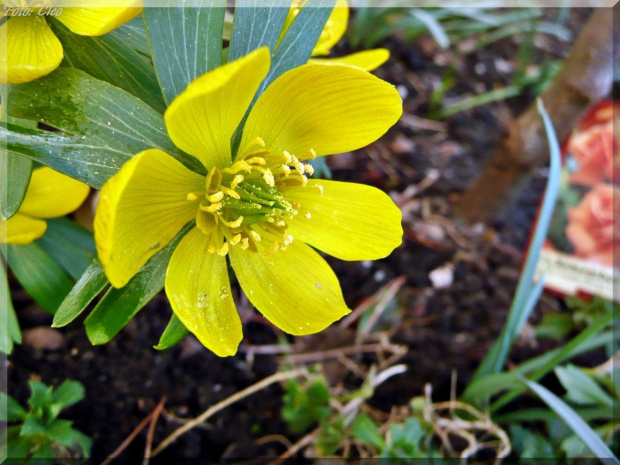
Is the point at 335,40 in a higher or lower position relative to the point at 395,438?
higher

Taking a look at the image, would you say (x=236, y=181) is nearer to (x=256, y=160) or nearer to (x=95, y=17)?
(x=256, y=160)

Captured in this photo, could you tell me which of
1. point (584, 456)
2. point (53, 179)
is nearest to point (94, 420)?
point (53, 179)

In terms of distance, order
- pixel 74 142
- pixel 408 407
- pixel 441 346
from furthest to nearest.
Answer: pixel 441 346
pixel 408 407
pixel 74 142

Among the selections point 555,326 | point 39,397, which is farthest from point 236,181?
point 555,326

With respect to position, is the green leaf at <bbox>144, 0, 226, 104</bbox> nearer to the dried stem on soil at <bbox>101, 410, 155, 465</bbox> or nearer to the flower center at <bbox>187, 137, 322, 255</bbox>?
the flower center at <bbox>187, 137, 322, 255</bbox>

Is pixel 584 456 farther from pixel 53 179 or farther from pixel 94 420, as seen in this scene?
pixel 53 179

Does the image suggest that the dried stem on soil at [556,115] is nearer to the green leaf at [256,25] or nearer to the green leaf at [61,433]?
the green leaf at [256,25]
